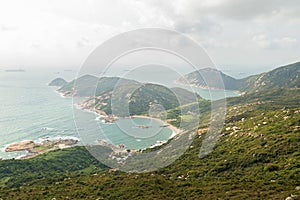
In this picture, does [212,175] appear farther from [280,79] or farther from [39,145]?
[280,79]

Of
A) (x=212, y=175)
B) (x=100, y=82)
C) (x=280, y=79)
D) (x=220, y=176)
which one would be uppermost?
(x=280, y=79)

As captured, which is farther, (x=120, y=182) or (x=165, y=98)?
(x=165, y=98)

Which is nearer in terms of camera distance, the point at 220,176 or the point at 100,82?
the point at 100,82

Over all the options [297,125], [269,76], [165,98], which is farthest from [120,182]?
[269,76]

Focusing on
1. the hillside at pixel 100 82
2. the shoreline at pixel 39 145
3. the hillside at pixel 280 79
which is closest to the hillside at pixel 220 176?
the hillside at pixel 100 82

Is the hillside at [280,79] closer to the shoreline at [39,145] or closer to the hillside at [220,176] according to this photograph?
the hillside at [220,176]

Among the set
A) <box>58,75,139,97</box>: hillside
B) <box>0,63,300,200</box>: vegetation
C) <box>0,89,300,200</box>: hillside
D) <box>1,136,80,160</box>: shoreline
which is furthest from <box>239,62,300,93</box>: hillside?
<box>58,75,139,97</box>: hillside

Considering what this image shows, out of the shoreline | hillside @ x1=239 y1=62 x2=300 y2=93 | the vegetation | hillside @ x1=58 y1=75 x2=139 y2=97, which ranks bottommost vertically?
the shoreline

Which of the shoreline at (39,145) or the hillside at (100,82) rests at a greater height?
the hillside at (100,82)

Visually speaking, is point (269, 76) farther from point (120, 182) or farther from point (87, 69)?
point (87, 69)

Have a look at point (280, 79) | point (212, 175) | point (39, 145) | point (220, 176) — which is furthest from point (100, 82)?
point (280, 79)

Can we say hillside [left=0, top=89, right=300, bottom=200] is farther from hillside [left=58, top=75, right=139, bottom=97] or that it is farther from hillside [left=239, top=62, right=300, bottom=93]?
hillside [left=239, top=62, right=300, bottom=93]
